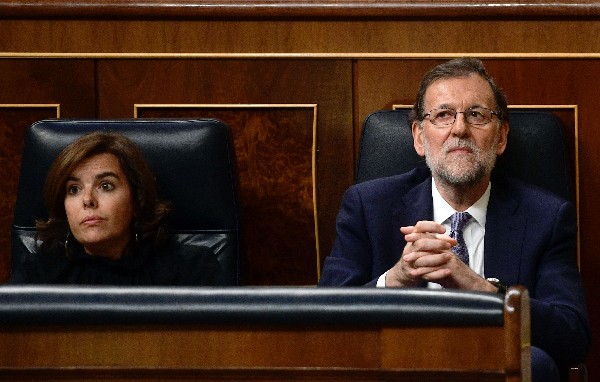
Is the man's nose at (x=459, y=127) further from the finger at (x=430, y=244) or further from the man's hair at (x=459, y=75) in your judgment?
the finger at (x=430, y=244)

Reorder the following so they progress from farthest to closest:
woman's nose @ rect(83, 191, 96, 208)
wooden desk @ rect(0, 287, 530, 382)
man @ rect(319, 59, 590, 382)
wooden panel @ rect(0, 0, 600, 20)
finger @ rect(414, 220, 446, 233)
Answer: wooden panel @ rect(0, 0, 600, 20) < woman's nose @ rect(83, 191, 96, 208) < man @ rect(319, 59, 590, 382) < finger @ rect(414, 220, 446, 233) < wooden desk @ rect(0, 287, 530, 382)

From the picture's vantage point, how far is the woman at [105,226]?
2020mm

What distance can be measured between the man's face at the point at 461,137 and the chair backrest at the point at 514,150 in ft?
0.23

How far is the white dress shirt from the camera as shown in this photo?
1969 mm

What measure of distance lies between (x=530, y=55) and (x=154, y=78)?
3.09 feet

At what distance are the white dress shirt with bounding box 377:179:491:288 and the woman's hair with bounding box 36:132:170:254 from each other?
572 millimetres

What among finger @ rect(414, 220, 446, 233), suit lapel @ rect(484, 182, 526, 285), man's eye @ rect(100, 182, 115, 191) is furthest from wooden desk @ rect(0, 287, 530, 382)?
man's eye @ rect(100, 182, 115, 191)

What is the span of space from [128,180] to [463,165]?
71 centimetres

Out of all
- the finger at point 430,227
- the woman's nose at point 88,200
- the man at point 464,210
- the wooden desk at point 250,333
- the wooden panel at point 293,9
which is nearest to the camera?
the wooden desk at point 250,333

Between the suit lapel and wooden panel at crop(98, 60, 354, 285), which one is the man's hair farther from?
wooden panel at crop(98, 60, 354, 285)

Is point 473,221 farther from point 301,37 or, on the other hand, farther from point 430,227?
point 301,37

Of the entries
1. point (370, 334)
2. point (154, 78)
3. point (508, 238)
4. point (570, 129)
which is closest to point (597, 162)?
point (570, 129)

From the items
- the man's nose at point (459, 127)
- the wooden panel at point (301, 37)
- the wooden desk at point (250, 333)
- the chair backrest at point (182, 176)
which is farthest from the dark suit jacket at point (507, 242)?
the wooden desk at point (250, 333)

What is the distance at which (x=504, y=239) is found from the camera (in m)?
1.93
